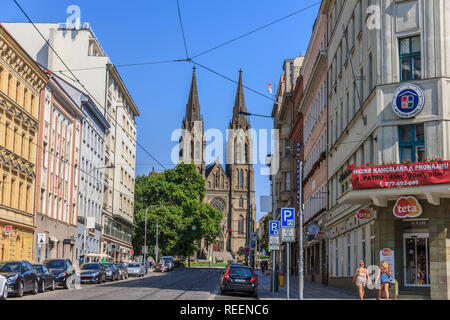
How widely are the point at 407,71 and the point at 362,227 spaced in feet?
26.4

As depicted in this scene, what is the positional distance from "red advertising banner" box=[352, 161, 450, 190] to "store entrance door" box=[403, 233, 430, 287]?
8.20ft

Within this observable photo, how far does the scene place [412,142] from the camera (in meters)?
26.3

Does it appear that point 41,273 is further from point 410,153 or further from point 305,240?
point 305,240

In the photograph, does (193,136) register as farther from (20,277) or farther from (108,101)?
(20,277)

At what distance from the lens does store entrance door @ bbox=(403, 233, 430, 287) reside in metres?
25.6

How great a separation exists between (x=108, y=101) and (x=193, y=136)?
88.4 m

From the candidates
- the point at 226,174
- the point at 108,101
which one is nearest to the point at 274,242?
the point at 108,101

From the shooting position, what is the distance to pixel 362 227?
31.4 meters

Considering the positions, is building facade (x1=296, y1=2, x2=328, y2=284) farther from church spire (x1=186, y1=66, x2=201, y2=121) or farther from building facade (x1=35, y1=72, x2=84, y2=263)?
church spire (x1=186, y1=66, x2=201, y2=121)

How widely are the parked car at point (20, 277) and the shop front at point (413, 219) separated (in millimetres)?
12799

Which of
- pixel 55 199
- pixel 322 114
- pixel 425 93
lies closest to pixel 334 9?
pixel 322 114

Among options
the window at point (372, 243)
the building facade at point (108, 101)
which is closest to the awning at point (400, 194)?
the window at point (372, 243)

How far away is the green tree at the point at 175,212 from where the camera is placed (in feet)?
293

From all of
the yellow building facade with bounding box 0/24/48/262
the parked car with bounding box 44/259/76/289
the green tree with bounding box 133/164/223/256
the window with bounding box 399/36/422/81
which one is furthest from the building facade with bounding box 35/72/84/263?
the green tree with bounding box 133/164/223/256
